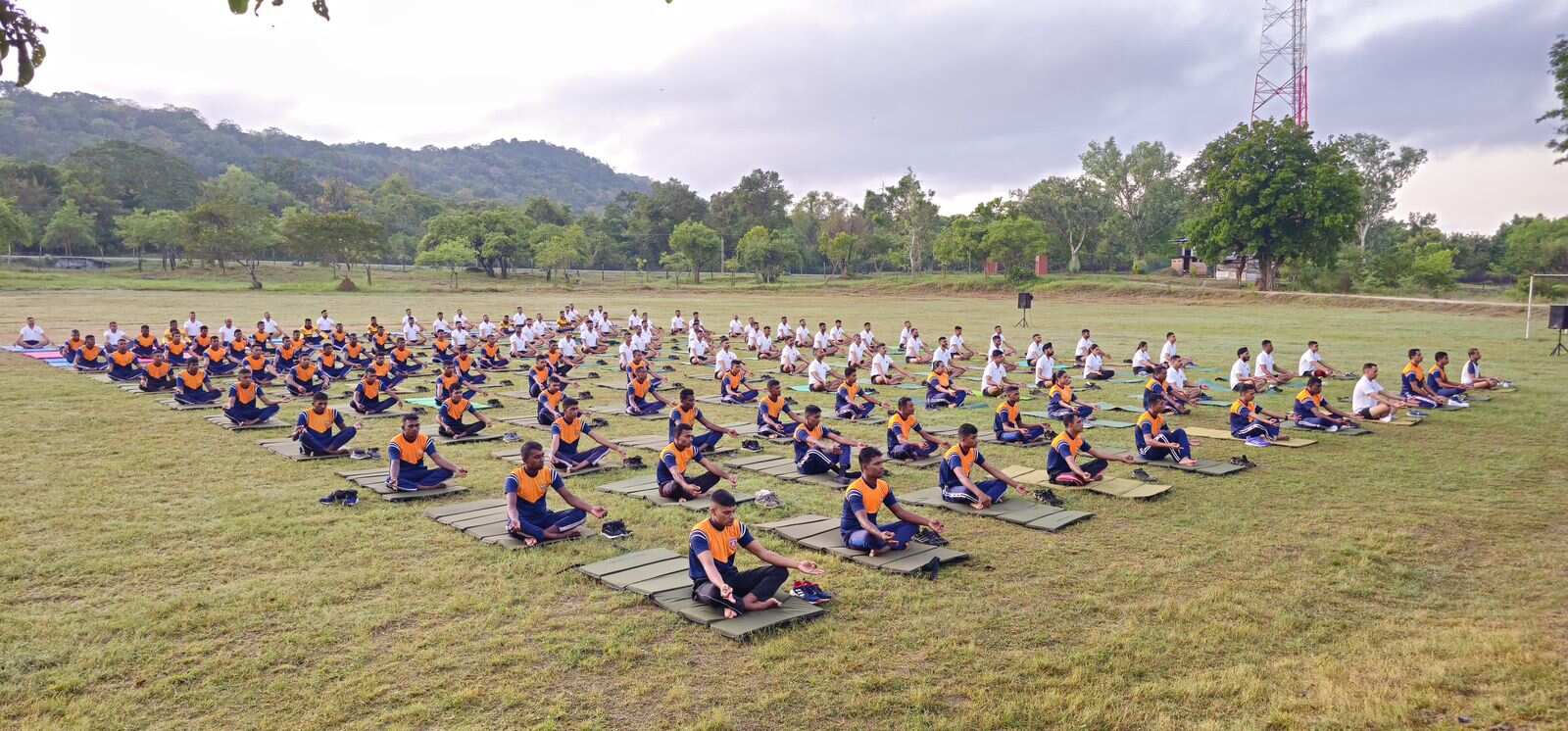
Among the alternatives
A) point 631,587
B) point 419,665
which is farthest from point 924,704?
point 419,665

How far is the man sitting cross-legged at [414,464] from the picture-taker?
10828mm

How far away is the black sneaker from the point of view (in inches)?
353

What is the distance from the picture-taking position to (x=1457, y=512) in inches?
400

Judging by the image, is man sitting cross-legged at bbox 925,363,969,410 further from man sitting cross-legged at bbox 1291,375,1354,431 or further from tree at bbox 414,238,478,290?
tree at bbox 414,238,478,290

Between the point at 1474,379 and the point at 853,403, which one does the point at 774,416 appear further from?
the point at 1474,379

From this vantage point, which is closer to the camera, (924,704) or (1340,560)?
(924,704)

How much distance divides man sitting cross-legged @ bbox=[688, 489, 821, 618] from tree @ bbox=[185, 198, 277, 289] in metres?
67.0

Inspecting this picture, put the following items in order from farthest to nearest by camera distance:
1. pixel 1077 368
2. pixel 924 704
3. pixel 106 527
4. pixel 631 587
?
1. pixel 1077 368
2. pixel 106 527
3. pixel 631 587
4. pixel 924 704

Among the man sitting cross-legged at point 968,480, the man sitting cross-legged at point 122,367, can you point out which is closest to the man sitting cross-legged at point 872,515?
the man sitting cross-legged at point 968,480

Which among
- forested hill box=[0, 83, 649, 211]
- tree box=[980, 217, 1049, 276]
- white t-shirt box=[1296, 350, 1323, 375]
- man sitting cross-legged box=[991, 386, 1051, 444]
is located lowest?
man sitting cross-legged box=[991, 386, 1051, 444]

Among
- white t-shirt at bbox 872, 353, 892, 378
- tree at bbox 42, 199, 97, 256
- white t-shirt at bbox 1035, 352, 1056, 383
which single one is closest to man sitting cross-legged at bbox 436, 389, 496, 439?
white t-shirt at bbox 872, 353, 892, 378

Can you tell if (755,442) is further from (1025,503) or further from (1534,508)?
(1534,508)

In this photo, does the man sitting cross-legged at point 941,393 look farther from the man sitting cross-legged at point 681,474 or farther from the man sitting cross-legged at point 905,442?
the man sitting cross-legged at point 681,474

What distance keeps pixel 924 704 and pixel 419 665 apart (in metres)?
3.36
